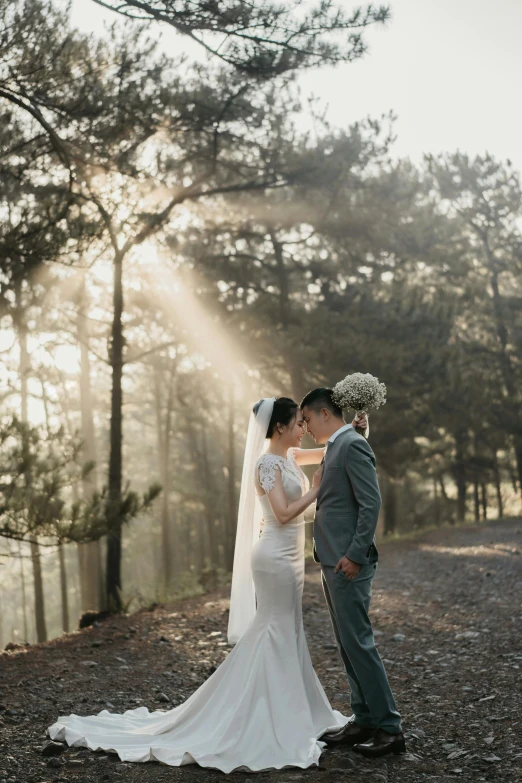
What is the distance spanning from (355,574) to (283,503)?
0.82 meters

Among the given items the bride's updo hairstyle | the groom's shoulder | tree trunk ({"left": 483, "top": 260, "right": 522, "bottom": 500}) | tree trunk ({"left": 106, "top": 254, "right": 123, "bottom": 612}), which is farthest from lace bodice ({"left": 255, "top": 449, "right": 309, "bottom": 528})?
tree trunk ({"left": 483, "top": 260, "right": 522, "bottom": 500})

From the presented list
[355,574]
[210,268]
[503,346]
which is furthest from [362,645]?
[503,346]

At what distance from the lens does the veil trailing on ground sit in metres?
6.13

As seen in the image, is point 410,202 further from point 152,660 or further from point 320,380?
point 152,660

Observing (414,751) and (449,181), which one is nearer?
(414,751)

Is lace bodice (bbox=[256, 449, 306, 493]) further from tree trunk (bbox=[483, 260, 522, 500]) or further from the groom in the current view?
tree trunk (bbox=[483, 260, 522, 500])

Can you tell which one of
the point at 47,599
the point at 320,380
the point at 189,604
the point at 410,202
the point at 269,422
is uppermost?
the point at 410,202

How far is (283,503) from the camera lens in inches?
224

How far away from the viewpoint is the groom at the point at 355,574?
5.09 meters

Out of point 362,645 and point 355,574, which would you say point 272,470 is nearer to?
point 355,574

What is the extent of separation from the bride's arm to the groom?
20cm

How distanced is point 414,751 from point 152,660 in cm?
419

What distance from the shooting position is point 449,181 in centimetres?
3111

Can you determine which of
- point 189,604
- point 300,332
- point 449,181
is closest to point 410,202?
point 300,332
